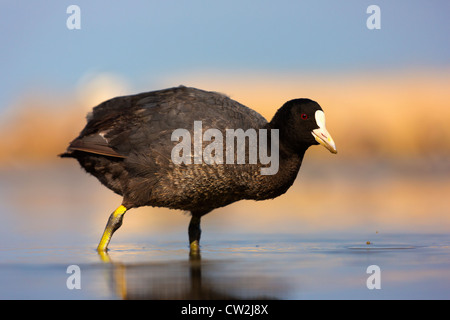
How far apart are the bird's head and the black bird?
1 cm

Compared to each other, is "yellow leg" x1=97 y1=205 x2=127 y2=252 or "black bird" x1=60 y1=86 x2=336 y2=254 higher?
"black bird" x1=60 y1=86 x2=336 y2=254

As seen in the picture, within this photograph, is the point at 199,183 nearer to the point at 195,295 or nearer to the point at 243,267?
the point at 243,267

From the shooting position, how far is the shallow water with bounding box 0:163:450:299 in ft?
21.9

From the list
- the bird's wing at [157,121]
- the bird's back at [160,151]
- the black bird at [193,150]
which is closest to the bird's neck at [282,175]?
the black bird at [193,150]

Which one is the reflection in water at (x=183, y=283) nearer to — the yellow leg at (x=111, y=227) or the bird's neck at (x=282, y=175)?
the yellow leg at (x=111, y=227)

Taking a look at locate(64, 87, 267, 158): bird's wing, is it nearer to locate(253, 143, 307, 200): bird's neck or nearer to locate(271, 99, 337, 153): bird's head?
locate(271, 99, 337, 153): bird's head

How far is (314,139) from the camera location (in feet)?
29.8

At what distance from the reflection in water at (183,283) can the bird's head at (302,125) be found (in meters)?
1.89

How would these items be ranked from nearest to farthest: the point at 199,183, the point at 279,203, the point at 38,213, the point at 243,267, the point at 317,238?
the point at 243,267 → the point at 199,183 → the point at 317,238 → the point at 38,213 → the point at 279,203

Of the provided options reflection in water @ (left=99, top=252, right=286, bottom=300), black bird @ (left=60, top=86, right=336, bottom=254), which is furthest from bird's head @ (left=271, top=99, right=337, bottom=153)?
reflection in water @ (left=99, top=252, right=286, bottom=300)

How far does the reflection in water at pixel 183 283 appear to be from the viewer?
646 cm

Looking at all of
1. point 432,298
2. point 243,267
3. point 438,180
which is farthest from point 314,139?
point 438,180

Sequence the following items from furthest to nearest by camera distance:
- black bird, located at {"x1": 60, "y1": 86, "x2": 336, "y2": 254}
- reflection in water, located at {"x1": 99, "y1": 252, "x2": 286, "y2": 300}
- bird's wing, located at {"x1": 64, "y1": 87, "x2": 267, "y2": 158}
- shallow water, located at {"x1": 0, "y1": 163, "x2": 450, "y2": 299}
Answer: bird's wing, located at {"x1": 64, "y1": 87, "x2": 267, "y2": 158}, black bird, located at {"x1": 60, "y1": 86, "x2": 336, "y2": 254}, shallow water, located at {"x1": 0, "y1": 163, "x2": 450, "y2": 299}, reflection in water, located at {"x1": 99, "y1": 252, "x2": 286, "y2": 300}
